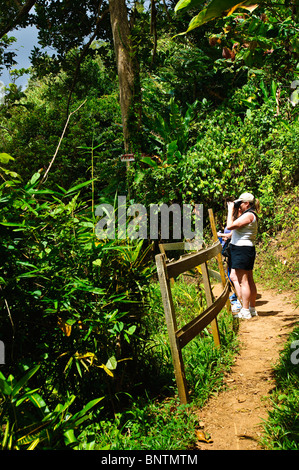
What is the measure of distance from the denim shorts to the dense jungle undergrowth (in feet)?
2.23

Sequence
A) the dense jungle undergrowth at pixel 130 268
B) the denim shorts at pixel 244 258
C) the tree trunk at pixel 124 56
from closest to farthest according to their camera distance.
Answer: the dense jungle undergrowth at pixel 130 268 < the denim shorts at pixel 244 258 < the tree trunk at pixel 124 56

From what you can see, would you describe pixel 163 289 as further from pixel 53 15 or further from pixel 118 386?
pixel 53 15

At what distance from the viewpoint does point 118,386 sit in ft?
8.89

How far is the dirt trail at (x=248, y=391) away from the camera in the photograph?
2580 millimetres

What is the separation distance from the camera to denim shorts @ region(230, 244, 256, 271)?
16.4ft

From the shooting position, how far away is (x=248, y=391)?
318 cm

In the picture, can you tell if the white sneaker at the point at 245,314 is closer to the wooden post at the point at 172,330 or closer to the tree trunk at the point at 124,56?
the wooden post at the point at 172,330

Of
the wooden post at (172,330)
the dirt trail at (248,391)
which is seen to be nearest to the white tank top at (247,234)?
the dirt trail at (248,391)

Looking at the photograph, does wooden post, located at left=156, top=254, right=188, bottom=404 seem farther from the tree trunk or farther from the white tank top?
the tree trunk

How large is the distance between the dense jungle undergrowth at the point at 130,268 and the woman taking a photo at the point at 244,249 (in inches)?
18.3

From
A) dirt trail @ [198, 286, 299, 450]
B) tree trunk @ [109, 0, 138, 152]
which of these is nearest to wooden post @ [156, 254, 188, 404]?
dirt trail @ [198, 286, 299, 450]

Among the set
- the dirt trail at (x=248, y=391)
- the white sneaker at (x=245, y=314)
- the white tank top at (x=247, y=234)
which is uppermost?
the white tank top at (x=247, y=234)

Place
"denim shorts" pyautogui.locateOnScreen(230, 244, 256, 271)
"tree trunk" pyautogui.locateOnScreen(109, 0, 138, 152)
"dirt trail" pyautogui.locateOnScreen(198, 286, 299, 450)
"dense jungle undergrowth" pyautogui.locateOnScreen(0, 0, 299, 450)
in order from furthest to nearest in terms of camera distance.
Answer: "tree trunk" pyautogui.locateOnScreen(109, 0, 138, 152) < "denim shorts" pyautogui.locateOnScreen(230, 244, 256, 271) < "dirt trail" pyautogui.locateOnScreen(198, 286, 299, 450) < "dense jungle undergrowth" pyautogui.locateOnScreen(0, 0, 299, 450)
